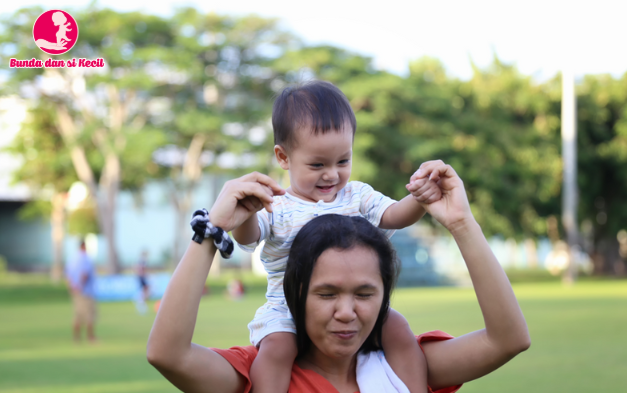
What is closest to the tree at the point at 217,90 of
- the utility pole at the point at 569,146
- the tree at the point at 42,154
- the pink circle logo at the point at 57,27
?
the tree at the point at 42,154

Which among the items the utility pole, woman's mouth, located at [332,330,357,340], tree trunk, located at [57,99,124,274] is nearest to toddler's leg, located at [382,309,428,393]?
woman's mouth, located at [332,330,357,340]

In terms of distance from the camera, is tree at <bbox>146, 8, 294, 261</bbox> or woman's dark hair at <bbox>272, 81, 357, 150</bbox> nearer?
woman's dark hair at <bbox>272, 81, 357, 150</bbox>

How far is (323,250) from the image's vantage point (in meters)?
2.05

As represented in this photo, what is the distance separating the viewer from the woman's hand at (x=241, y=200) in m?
1.94

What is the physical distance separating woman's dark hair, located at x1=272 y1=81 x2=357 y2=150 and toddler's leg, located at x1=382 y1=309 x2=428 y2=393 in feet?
2.17

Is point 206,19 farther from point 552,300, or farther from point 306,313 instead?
point 306,313

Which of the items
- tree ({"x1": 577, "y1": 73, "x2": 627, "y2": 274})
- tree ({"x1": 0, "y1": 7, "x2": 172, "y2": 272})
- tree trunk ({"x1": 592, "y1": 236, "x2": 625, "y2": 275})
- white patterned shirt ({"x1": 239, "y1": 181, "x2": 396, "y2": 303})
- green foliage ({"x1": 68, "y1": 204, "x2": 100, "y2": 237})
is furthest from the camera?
tree trunk ({"x1": 592, "y1": 236, "x2": 625, "y2": 275})

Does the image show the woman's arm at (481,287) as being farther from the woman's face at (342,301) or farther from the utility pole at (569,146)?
the utility pole at (569,146)

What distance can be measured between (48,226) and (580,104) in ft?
113

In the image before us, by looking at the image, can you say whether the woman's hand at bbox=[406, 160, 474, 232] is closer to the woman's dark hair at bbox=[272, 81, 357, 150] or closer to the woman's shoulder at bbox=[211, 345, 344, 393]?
the woman's dark hair at bbox=[272, 81, 357, 150]

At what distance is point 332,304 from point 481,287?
0.42 metres

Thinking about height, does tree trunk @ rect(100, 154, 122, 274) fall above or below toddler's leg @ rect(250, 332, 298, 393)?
above

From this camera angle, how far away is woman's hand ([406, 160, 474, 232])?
2033 mm

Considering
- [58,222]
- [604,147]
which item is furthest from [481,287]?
[604,147]
